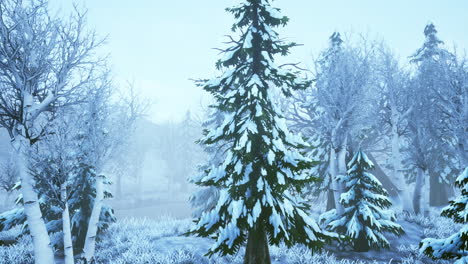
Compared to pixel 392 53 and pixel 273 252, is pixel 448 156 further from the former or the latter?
pixel 273 252

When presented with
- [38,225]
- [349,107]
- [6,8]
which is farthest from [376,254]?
[6,8]

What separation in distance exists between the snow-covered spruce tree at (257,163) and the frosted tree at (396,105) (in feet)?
36.5

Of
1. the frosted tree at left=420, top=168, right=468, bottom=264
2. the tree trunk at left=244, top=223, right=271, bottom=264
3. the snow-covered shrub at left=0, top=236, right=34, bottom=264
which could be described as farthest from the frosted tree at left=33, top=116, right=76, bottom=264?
the frosted tree at left=420, top=168, right=468, bottom=264

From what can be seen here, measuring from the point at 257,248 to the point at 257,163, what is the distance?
2.01 metres

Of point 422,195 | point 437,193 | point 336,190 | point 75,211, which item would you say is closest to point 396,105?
point 422,195

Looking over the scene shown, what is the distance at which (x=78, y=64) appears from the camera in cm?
820

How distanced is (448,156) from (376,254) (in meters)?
14.1

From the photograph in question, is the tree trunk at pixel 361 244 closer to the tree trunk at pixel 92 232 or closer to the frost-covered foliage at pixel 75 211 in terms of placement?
the tree trunk at pixel 92 232

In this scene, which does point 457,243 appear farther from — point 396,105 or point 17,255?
point 396,105

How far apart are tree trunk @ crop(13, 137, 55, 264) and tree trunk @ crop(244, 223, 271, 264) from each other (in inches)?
202

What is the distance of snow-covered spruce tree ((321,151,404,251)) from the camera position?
968 cm

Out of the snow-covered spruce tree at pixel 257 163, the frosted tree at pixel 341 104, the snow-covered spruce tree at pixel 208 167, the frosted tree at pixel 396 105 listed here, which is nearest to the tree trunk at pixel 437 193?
the frosted tree at pixel 396 105

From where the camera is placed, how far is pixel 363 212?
962 centimetres

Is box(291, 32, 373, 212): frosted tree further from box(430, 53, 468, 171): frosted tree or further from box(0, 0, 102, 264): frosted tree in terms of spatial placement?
box(0, 0, 102, 264): frosted tree
